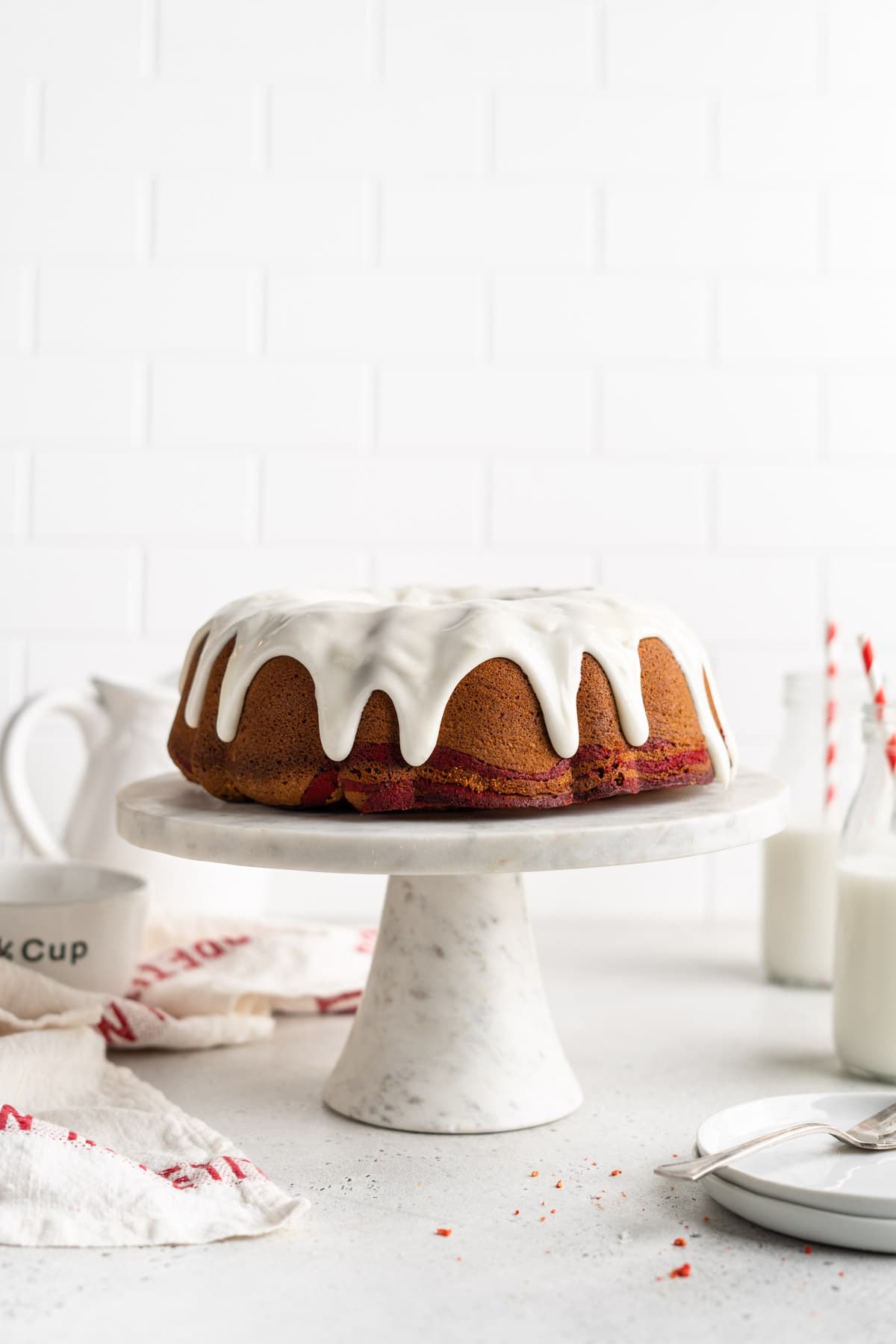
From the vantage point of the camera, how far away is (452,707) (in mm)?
774

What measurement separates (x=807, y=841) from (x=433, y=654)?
57 centimetres

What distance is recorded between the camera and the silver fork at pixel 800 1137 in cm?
66

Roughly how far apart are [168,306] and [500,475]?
0.44 metres

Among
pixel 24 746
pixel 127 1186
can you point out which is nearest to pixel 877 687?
pixel 127 1186

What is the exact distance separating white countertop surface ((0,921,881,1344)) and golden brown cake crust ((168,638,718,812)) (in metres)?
0.22

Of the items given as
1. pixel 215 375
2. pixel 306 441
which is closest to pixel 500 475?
pixel 306 441

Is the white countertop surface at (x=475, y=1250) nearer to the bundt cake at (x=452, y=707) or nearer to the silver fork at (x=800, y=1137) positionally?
the silver fork at (x=800, y=1137)

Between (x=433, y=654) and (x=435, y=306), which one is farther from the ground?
(x=435, y=306)

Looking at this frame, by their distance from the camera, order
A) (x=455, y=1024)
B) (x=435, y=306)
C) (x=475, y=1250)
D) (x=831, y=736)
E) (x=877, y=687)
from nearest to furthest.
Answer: (x=475, y=1250) < (x=455, y=1024) < (x=877, y=687) < (x=831, y=736) < (x=435, y=306)

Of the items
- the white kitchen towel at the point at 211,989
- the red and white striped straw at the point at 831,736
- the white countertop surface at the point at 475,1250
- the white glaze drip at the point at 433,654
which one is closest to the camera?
the white countertop surface at the point at 475,1250

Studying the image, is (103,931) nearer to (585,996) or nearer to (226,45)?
(585,996)

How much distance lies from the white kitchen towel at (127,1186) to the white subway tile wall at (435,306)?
0.87 metres

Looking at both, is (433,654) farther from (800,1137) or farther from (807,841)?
(807,841)

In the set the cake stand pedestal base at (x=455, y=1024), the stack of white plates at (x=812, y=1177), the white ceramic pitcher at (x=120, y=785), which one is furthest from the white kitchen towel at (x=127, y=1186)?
the white ceramic pitcher at (x=120, y=785)
